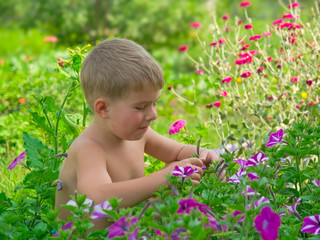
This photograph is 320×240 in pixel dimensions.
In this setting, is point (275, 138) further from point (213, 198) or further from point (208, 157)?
point (213, 198)

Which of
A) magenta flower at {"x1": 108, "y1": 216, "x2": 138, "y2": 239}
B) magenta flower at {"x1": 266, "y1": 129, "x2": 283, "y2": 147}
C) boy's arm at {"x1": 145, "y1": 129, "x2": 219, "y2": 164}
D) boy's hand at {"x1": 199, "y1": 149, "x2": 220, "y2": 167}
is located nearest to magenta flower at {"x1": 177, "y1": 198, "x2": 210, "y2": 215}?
magenta flower at {"x1": 108, "y1": 216, "x2": 138, "y2": 239}

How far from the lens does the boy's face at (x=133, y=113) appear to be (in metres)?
2.08

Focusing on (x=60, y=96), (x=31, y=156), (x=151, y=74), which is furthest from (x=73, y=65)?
(x=60, y=96)

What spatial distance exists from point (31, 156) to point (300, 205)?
3.79 ft

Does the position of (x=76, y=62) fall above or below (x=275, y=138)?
above

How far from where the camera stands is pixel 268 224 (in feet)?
4.37

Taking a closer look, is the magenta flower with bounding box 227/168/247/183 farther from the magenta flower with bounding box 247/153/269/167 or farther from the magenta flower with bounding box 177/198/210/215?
the magenta flower with bounding box 177/198/210/215

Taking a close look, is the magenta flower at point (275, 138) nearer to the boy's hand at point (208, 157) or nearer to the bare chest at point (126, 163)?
the boy's hand at point (208, 157)

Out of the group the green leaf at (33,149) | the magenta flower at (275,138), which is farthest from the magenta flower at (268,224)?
the green leaf at (33,149)

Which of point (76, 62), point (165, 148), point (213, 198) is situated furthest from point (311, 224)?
point (76, 62)

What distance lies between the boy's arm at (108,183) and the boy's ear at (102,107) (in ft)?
0.53

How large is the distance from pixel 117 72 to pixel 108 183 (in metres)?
0.42

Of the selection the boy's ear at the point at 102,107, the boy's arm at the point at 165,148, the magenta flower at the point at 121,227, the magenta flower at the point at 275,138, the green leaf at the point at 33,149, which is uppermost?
the boy's ear at the point at 102,107

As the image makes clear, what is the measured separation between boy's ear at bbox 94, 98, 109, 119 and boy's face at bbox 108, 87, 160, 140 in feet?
0.06
